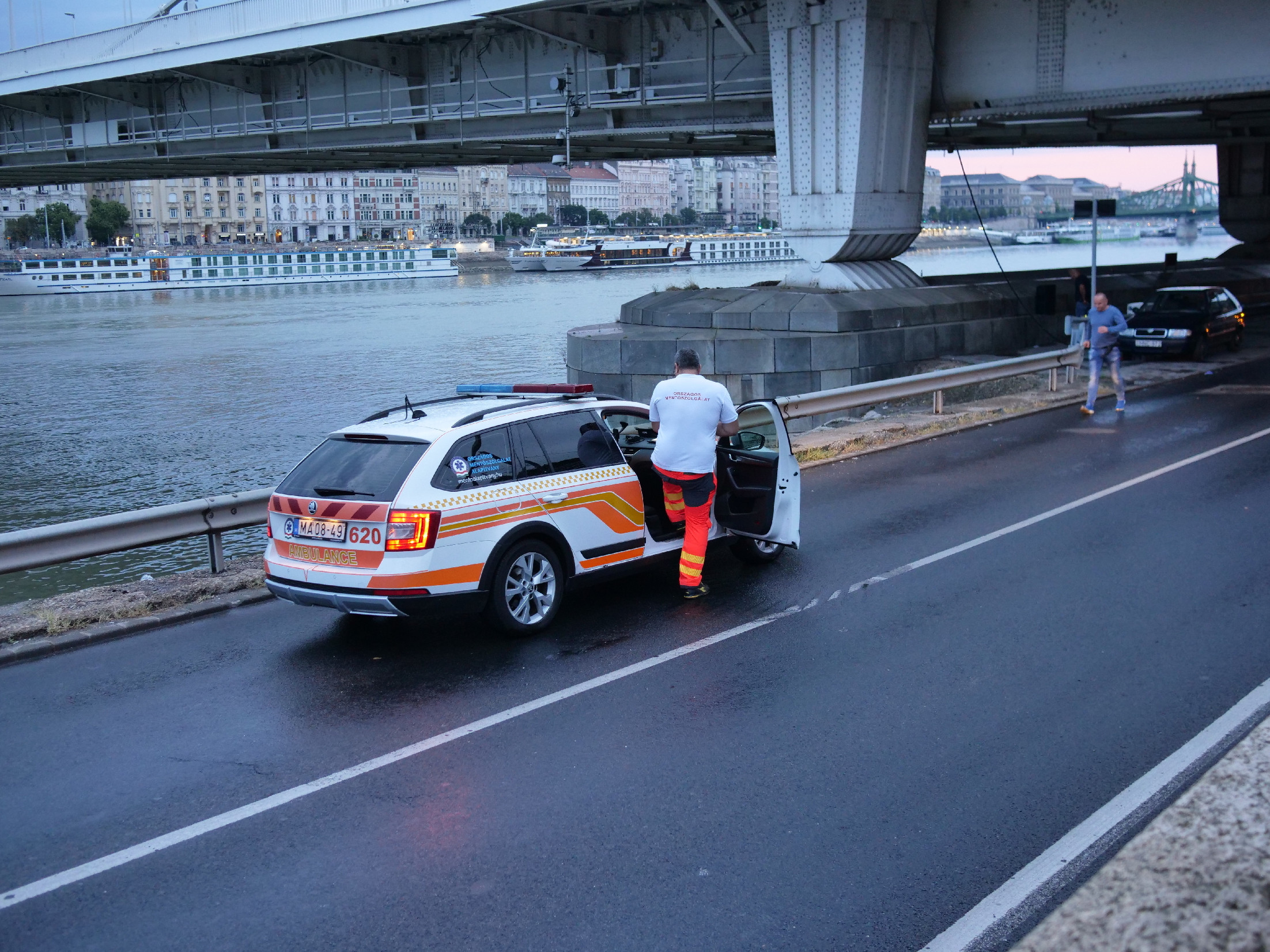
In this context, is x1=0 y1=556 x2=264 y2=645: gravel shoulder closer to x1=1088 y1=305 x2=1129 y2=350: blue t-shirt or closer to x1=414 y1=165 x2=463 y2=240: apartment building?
x1=1088 y1=305 x2=1129 y2=350: blue t-shirt

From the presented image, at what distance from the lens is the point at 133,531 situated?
902cm

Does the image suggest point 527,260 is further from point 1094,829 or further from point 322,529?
point 1094,829

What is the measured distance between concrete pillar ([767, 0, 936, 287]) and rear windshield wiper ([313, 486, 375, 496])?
1669 centimetres

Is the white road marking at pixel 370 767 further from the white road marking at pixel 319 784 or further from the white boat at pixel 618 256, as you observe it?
the white boat at pixel 618 256

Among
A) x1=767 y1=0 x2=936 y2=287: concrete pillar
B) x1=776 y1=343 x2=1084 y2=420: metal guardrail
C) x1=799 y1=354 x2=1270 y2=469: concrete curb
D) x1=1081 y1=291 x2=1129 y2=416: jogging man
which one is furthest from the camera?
x1=767 y1=0 x2=936 y2=287: concrete pillar

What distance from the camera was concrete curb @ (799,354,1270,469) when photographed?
47.4 ft

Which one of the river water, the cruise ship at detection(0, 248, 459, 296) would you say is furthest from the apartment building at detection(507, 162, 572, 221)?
the river water

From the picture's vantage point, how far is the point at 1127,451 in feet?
46.4

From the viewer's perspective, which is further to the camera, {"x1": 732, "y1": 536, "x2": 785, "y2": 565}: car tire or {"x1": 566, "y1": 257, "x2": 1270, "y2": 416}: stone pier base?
{"x1": 566, "y1": 257, "x2": 1270, "y2": 416}: stone pier base

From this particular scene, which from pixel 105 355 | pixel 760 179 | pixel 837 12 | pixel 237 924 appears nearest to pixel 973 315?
pixel 837 12

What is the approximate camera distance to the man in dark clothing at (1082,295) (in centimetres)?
2439

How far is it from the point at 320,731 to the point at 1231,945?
4.54 meters

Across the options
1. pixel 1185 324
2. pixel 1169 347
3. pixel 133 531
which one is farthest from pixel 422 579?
pixel 1185 324

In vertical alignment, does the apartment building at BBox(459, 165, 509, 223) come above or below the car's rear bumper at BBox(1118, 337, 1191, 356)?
above
